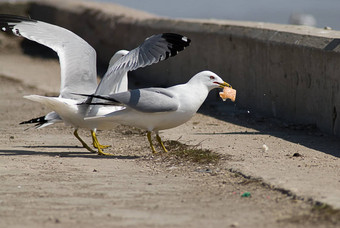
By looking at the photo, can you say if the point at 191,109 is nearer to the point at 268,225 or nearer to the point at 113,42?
the point at 268,225

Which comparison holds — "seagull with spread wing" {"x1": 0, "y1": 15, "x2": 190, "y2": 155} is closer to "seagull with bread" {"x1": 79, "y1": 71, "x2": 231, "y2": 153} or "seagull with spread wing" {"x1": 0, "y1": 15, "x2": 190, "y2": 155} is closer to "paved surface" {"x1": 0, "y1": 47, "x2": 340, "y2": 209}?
"seagull with bread" {"x1": 79, "y1": 71, "x2": 231, "y2": 153}

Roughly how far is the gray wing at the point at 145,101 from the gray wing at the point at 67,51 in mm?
981

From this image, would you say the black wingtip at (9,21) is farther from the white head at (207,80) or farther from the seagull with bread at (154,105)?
the white head at (207,80)

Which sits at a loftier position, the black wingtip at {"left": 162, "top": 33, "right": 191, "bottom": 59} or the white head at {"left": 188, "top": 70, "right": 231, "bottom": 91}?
the black wingtip at {"left": 162, "top": 33, "right": 191, "bottom": 59}

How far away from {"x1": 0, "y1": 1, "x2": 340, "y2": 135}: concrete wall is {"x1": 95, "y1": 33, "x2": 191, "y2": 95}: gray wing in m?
2.07

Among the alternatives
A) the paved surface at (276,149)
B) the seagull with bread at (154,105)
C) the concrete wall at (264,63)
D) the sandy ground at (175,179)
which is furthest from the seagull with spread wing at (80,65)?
the concrete wall at (264,63)

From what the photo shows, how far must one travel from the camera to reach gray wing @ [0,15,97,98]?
8547 mm

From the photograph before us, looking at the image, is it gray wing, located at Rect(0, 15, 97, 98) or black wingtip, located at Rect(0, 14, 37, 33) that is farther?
black wingtip, located at Rect(0, 14, 37, 33)

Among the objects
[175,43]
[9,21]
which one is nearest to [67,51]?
[9,21]

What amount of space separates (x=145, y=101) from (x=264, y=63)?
3350 millimetres

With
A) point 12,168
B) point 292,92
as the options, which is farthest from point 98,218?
point 292,92

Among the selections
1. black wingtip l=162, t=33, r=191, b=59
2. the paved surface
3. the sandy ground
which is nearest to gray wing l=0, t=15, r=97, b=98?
the sandy ground

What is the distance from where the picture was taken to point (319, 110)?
29.6 feet

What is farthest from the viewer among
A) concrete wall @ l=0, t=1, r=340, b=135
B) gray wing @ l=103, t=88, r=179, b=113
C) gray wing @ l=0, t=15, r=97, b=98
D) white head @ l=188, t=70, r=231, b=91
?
concrete wall @ l=0, t=1, r=340, b=135
